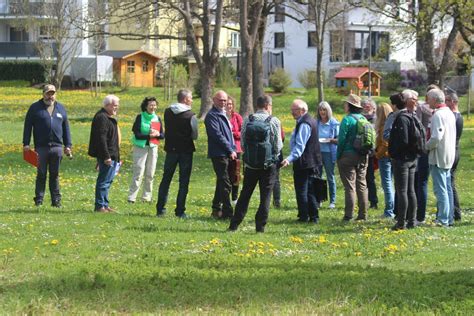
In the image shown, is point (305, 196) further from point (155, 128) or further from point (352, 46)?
point (352, 46)

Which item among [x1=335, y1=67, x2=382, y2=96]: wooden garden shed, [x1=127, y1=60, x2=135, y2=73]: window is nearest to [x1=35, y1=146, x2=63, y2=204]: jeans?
[x1=335, y1=67, x2=382, y2=96]: wooden garden shed

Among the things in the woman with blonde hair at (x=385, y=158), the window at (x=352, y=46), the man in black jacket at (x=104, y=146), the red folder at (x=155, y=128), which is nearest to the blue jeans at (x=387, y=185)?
the woman with blonde hair at (x=385, y=158)

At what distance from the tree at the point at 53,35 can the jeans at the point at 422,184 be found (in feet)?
169

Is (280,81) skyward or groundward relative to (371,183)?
skyward

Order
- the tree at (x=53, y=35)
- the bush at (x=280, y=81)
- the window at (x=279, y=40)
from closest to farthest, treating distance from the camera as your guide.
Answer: the bush at (x=280, y=81) < the tree at (x=53, y=35) < the window at (x=279, y=40)

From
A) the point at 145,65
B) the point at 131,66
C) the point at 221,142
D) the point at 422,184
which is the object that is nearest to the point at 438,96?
the point at 422,184

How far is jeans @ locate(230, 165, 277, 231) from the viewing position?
528 inches

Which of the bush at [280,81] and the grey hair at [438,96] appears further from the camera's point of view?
the bush at [280,81]

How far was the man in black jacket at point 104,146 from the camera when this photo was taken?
15.4 meters

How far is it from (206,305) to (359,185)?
263 inches

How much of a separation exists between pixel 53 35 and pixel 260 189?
2273 inches

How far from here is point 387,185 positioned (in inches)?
628

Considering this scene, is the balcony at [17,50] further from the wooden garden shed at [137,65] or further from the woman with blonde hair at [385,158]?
the woman with blonde hair at [385,158]

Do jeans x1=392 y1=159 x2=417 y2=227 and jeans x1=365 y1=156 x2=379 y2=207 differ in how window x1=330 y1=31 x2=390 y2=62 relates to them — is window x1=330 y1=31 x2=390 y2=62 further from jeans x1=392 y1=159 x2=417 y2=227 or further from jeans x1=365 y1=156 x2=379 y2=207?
jeans x1=392 y1=159 x2=417 y2=227
